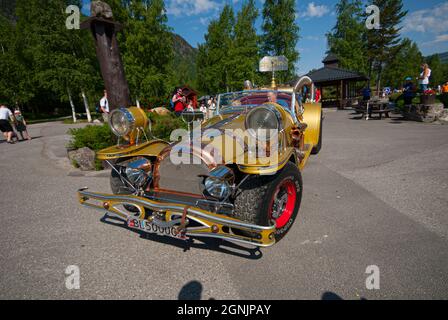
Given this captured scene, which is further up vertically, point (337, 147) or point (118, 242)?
point (337, 147)

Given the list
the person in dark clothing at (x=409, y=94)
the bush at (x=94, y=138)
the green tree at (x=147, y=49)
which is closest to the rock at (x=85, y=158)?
the bush at (x=94, y=138)

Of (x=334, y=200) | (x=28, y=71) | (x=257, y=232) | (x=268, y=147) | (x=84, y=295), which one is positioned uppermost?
(x=28, y=71)

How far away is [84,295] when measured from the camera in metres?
2.16

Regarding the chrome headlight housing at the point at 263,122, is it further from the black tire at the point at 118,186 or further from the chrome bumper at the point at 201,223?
the black tire at the point at 118,186

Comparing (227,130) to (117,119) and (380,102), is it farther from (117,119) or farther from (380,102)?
(380,102)

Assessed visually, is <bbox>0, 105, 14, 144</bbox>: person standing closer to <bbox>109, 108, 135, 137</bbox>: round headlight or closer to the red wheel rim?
<bbox>109, 108, 135, 137</bbox>: round headlight

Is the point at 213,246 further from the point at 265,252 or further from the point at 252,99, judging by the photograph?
the point at 252,99

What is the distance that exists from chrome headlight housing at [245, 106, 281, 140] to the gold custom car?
11 millimetres

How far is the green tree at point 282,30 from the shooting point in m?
23.7

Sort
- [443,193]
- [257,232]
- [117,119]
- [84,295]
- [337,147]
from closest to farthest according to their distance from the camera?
1. [257,232]
2. [84,295]
3. [117,119]
4. [443,193]
5. [337,147]

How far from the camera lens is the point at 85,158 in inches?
232

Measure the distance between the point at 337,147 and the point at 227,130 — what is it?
5108 millimetres
